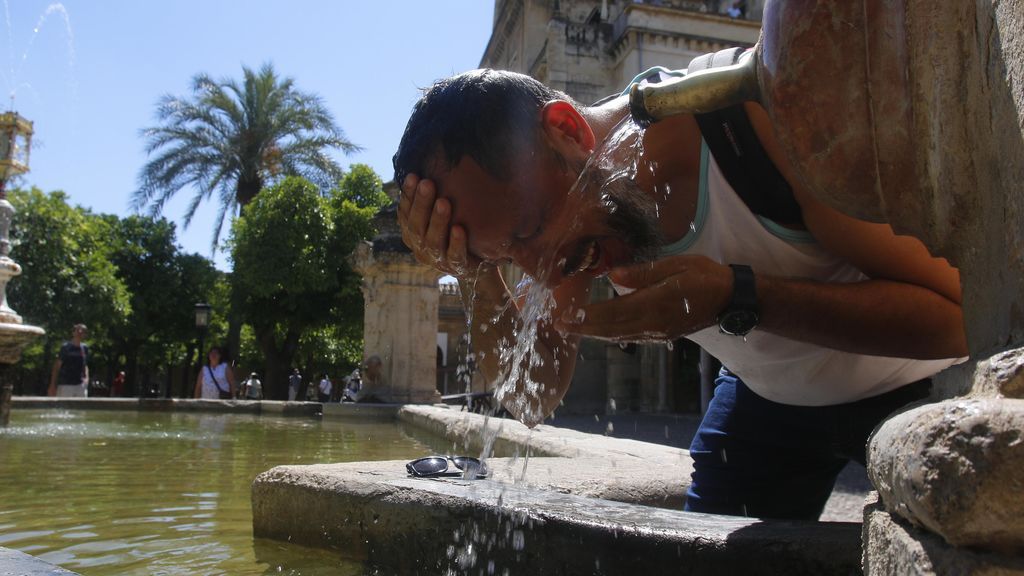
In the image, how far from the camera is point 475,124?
1697 millimetres

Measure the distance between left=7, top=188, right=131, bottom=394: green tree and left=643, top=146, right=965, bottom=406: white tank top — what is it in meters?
23.8

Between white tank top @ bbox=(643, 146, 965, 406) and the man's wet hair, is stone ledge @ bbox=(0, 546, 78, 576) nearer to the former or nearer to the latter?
the man's wet hair

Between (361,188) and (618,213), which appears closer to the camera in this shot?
(618,213)

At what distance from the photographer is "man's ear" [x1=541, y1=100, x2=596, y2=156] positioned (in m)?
1.73

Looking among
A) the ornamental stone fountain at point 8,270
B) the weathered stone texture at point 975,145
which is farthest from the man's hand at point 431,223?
the ornamental stone fountain at point 8,270

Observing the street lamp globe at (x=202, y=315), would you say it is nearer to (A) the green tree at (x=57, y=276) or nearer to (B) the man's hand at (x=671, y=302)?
(A) the green tree at (x=57, y=276)

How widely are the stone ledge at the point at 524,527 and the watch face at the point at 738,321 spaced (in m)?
0.36

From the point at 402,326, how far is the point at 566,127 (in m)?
10.3

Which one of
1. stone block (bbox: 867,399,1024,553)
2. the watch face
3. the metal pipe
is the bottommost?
stone block (bbox: 867,399,1024,553)

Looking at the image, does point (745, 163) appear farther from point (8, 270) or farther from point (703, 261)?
point (8, 270)

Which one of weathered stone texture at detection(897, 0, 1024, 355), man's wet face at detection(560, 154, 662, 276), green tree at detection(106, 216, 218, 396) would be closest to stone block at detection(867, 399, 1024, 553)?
weathered stone texture at detection(897, 0, 1024, 355)

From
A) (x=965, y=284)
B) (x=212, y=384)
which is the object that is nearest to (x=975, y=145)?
(x=965, y=284)

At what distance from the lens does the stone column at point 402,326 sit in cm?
1177

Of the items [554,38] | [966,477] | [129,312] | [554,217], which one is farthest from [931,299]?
[129,312]
